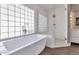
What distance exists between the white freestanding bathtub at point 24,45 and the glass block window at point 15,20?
3.8 inches

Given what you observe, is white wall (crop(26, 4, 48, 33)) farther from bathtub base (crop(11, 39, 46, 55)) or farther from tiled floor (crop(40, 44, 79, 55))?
tiled floor (crop(40, 44, 79, 55))

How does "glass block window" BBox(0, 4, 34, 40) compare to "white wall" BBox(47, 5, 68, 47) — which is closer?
"glass block window" BBox(0, 4, 34, 40)

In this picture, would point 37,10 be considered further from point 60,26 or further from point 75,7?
point 75,7

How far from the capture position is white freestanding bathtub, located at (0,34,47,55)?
1.61 metres

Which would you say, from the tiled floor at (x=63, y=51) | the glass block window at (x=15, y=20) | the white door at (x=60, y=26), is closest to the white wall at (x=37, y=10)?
the glass block window at (x=15, y=20)

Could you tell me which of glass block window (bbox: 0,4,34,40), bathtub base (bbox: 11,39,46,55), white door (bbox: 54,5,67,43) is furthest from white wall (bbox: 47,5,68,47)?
glass block window (bbox: 0,4,34,40)

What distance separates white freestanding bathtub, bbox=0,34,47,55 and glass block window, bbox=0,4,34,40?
10 centimetres

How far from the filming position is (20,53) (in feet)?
5.42

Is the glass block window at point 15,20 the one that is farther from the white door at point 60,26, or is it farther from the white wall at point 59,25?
the white door at point 60,26

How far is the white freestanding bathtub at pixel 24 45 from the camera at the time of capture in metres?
1.61

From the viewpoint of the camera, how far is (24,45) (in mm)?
1680
